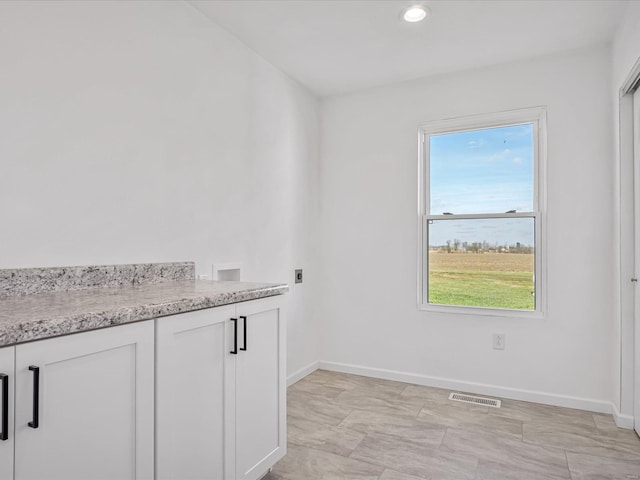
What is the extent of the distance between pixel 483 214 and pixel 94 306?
9.18 ft

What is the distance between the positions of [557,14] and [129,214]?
2.63 meters

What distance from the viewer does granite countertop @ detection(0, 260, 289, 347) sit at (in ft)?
3.27

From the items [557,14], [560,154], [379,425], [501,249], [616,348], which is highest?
[557,14]

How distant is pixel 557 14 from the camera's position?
2.44 m

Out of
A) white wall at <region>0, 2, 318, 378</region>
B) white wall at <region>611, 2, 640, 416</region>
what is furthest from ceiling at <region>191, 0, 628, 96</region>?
white wall at <region>611, 2, 640, 416</region>

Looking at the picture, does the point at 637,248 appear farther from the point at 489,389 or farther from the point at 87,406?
the point at 87,406

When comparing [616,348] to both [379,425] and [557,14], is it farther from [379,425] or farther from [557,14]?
[557,14]

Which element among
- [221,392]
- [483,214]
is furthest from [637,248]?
[221,392]

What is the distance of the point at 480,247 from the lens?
10.7ft

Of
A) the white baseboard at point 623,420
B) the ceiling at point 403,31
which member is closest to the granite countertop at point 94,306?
the ceiling at point 403,31

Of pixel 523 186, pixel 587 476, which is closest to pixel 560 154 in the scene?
pixel 523 186

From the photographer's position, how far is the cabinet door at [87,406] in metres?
0.99

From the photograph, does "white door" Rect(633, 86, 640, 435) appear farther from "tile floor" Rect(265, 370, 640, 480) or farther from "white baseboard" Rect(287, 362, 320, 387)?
"white baseboard" Rect(287, 362, 320, 387)

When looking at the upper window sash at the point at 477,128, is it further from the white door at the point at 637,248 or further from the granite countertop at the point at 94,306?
the granite countertop at the point at 94,306
